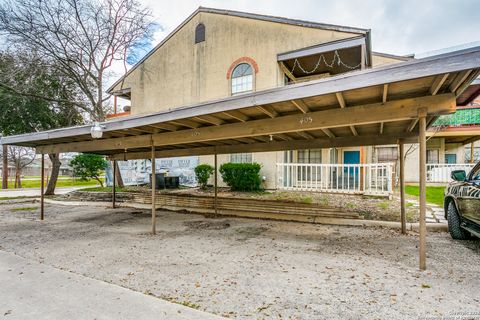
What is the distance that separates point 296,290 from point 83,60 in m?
15.6

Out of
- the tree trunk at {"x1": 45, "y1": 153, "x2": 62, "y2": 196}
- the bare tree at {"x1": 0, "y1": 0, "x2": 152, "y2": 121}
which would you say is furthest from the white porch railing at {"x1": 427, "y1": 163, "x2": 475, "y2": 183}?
the tree trunk at {"x1": 45, "y1": 153, "x2": 62, "y2": 196}

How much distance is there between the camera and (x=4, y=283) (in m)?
3.39

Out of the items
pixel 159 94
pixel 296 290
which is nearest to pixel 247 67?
pixel 159 94

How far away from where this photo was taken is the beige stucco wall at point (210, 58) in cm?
1145

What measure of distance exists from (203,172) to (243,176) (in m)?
2.28

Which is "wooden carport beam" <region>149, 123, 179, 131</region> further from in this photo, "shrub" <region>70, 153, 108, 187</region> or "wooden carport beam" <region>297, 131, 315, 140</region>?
"shrub" <region>70, 153, 108, 187</region>

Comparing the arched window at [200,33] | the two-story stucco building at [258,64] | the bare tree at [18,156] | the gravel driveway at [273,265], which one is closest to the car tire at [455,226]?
the gravel driveway at [273,265]

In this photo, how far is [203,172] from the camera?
1248 centimetres

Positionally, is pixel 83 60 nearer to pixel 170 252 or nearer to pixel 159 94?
pixel 159 94

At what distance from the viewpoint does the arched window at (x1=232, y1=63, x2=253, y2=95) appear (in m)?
12.1

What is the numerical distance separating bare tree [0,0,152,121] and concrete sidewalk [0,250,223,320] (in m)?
12.2

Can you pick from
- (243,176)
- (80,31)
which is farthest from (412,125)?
(80,31)

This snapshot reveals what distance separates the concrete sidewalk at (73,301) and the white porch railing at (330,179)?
28.2ft

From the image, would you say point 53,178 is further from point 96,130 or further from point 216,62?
point 96,130
